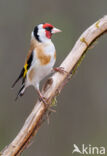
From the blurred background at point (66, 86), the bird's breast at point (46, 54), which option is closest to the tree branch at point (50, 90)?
the bird's breast at point (46, 54)

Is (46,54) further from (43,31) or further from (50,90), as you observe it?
(50,90)

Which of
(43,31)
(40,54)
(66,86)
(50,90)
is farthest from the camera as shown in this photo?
(66,86)

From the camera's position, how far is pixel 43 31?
3.43 metres

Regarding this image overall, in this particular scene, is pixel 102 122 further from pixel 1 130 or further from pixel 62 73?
pixel 62 73

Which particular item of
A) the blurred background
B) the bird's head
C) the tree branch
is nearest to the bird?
the bird's head

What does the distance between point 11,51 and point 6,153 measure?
3.88 m

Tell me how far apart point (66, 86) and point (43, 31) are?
11.0ft

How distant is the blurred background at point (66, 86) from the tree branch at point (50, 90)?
3.20 meters

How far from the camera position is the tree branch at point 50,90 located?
3.05 meters

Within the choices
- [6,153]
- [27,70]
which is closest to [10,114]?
[27,70]

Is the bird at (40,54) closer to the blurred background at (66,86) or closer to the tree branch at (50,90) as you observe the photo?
the tree branch at (50,90)

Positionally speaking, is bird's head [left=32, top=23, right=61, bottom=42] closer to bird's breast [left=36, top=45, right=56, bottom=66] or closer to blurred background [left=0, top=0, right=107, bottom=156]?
bird's breast [left=36, top=45, right=56, bottom=66]

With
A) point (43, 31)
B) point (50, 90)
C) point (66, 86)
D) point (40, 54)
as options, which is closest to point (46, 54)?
point (40, 54)

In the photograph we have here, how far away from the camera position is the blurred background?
6746 millimetres
